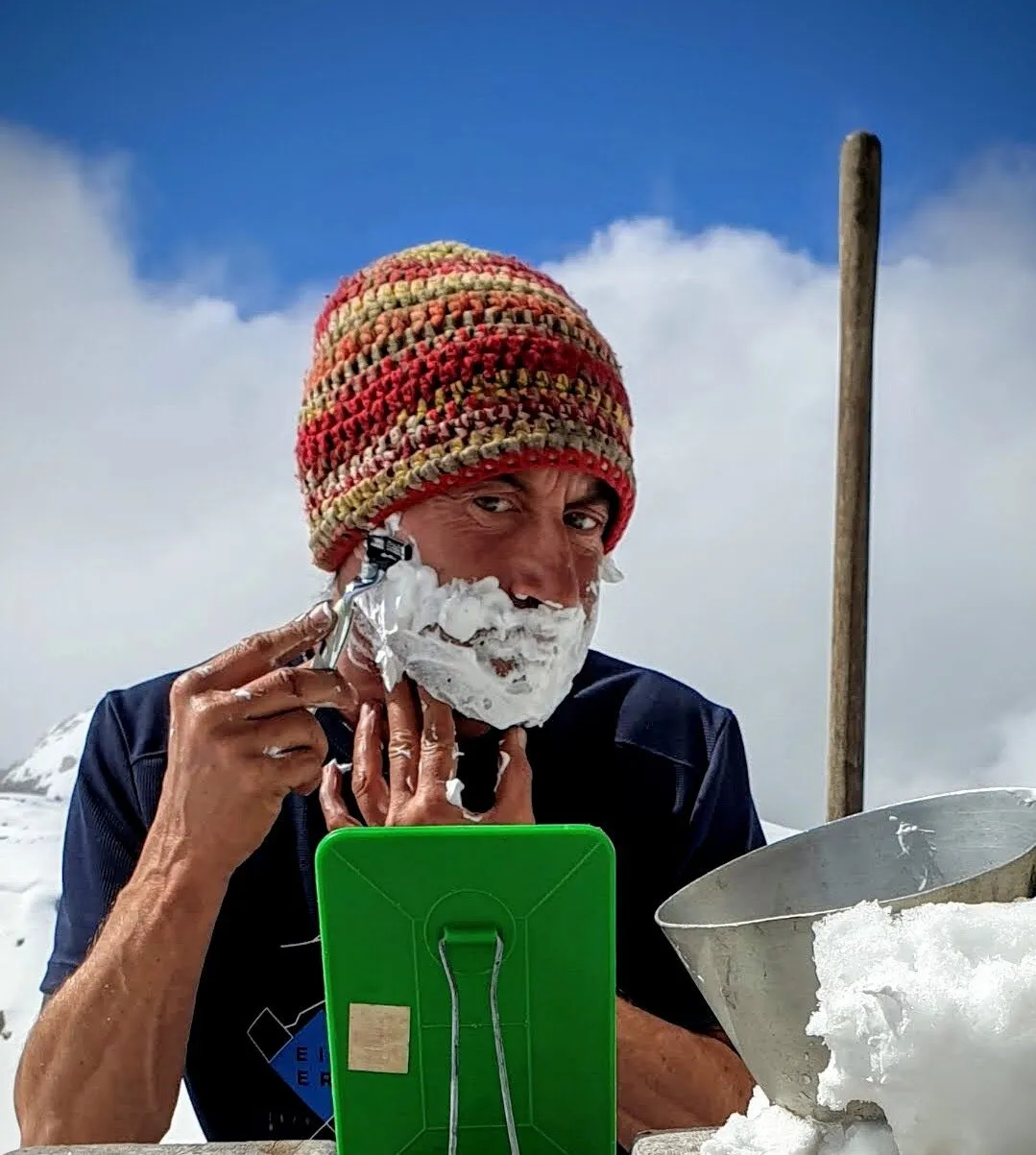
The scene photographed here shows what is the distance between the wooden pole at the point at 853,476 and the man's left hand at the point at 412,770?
1.49 ft

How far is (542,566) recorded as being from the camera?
1.57m

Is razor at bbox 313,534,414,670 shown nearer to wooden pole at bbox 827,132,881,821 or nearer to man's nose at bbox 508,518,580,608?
man's nose at bbox 508,518,580,608

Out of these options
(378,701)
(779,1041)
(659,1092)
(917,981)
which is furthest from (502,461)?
(917,981)

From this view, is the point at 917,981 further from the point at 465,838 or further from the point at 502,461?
the point at 502,461

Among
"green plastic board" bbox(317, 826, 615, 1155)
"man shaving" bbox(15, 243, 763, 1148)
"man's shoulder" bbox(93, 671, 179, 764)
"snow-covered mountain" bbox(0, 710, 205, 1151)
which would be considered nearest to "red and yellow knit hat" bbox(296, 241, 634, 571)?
"man shaving" bbox(15, 243, 763, 1148)

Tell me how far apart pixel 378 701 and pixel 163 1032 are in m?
0.47

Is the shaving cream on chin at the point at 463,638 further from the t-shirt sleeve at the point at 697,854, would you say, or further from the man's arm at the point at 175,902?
the t-shirt sleeve at the point at 697,854

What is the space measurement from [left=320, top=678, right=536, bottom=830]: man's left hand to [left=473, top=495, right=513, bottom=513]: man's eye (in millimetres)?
241

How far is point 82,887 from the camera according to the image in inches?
62.7

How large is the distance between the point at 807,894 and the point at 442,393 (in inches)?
30.6

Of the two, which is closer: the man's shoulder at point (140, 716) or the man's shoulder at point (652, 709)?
the man's shoulder at point (140, 716)

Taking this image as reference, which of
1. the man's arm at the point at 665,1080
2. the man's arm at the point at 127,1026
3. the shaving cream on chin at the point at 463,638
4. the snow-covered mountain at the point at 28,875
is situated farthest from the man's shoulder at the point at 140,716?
the man's arm at the point at 665,1080

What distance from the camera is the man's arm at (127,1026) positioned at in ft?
4.69

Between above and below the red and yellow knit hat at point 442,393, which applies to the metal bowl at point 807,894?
below
